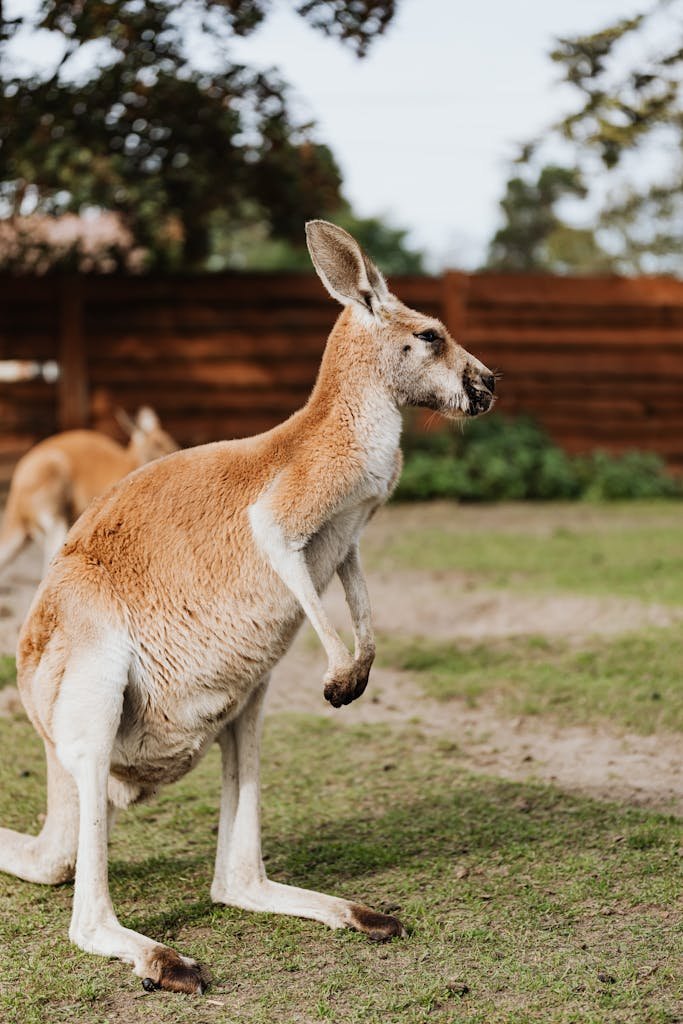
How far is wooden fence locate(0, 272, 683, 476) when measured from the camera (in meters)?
11.1

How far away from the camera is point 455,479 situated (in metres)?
10.9

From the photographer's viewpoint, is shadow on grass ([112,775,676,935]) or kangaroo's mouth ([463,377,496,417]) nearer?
kangaroo's mouth ([463,377,496,417])

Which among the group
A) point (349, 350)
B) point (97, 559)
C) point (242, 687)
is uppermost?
point (349, 350)

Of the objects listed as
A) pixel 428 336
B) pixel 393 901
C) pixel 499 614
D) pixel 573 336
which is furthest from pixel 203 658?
pixel 573 336

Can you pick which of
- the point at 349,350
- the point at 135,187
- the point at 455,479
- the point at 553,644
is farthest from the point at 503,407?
the point at 349,350

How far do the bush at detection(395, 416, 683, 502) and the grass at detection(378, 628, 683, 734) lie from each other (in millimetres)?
5351

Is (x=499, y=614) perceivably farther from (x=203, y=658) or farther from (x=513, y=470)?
(x=513, y=470)

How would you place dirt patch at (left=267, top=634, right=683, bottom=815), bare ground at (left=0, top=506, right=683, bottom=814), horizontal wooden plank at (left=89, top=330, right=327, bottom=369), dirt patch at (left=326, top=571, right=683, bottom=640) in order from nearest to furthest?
1. dirt patch at (left=267, top=634, right=683, bottom=815)
2. bare ground at (left=0, top=506, right=683, bottom=814)
3. dirt patch at (left=326, top=571, right=683, bottom=640)
4. horizontal wooden plank at (left=89, top=330, right=327, bottom=369)

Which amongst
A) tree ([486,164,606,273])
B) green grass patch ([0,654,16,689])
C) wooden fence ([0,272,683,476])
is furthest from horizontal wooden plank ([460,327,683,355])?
tree ([486,164,606,273])

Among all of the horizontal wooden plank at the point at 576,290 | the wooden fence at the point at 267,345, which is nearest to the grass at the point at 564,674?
the wooden fence at the point at 267,345

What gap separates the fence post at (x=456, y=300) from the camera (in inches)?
451

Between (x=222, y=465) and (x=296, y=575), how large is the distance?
1.19ft

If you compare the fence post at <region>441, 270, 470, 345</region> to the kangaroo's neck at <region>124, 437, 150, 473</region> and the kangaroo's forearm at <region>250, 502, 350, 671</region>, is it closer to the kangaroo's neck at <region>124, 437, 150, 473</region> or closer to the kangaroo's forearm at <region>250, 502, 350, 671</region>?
the kangaroo's neck at <region>124, 437, 150, 473</region>

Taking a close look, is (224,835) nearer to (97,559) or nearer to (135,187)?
(97,559)
